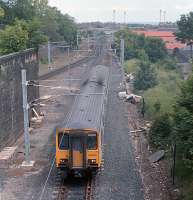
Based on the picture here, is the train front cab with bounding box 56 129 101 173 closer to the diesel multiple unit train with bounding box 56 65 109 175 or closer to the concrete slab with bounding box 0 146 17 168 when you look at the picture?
the diesel multiple unit train with bounding box 56 65 109 175

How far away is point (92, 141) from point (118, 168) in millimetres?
3243

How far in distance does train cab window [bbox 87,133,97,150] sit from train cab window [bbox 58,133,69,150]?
32.8 inches

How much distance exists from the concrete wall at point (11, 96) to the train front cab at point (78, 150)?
239 inches

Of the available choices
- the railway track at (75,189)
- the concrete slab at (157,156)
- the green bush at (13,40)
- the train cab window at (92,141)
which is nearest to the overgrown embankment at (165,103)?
the concrete slab at (157,156)

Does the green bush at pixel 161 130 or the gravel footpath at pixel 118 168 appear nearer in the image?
the gravel footpath at pixel 118 168

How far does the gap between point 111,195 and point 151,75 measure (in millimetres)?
Answer: 32687

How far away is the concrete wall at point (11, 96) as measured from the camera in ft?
76.2

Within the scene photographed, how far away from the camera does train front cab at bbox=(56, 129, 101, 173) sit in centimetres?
1766

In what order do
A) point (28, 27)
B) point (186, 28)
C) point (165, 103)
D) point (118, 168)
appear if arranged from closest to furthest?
point (118, 168)
point (28, 27)
point (165, 103)
point (186, 28)

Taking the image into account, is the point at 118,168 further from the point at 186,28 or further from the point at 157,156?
the point at 186,28

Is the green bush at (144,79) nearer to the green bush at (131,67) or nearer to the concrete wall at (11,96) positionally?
the green bush at (131,67)

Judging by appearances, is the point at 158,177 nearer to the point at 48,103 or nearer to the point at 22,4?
the point at 48,103

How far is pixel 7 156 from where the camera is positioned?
2222 centimetres

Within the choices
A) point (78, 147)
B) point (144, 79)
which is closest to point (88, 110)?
point (78, 147)
